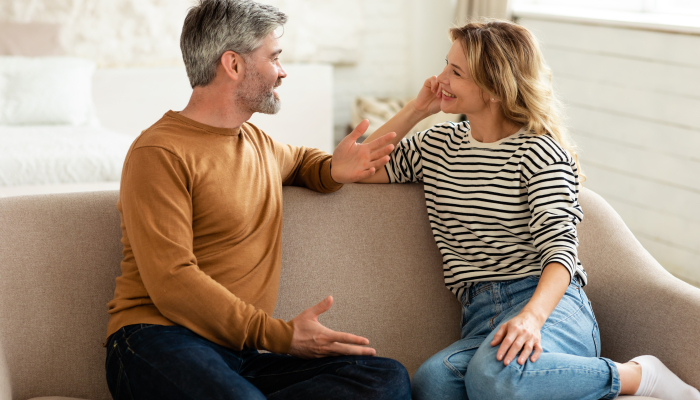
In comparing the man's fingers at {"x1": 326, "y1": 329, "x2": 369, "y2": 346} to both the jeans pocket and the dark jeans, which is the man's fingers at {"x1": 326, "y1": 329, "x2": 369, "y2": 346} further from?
the jeans pocket

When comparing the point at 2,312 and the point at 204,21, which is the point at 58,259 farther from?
the point at 204,21

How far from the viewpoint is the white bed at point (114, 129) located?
277 cm

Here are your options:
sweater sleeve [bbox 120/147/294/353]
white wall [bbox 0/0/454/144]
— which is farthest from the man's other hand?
white wall [bbox 0/0/454/144]

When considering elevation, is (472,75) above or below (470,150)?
above

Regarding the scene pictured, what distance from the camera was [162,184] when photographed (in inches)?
51.2

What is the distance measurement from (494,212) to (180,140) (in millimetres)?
728

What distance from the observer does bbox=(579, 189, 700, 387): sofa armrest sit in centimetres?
150

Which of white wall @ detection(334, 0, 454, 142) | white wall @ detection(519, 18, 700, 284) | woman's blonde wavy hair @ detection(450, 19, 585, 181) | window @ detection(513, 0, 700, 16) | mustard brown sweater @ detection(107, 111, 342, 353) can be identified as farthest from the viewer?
white wall @ detection(334, 0, 454, 142)

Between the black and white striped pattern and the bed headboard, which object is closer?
the black and white striped pattern

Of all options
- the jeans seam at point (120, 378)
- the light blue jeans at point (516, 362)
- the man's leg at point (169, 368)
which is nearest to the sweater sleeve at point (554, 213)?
the light blue jeans at point (516, 362)

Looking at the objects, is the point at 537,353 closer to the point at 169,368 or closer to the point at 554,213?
the point at 554,213

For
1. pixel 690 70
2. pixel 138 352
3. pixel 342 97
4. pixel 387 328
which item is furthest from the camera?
pixel 342 97

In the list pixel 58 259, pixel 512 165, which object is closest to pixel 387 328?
pixel 512 165

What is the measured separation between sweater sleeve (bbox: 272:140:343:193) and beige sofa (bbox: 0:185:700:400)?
0.03m
